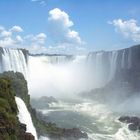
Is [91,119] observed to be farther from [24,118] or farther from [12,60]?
[12,60]

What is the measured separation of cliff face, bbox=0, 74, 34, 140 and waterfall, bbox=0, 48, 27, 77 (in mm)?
42799

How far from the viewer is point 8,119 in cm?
2881

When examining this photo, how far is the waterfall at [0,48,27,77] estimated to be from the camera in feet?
250

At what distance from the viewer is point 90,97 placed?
83.6 meters

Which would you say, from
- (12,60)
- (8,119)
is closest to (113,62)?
(12,60)

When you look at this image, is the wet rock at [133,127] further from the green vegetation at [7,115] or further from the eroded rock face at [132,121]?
the green vegetation at [7,115]

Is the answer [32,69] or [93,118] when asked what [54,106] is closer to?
[93,118]

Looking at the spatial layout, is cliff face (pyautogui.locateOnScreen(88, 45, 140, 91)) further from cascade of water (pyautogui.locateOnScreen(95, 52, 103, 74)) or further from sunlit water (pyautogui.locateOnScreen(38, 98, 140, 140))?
sunlit water (pyautogui.locateOnScreen(38, 98, 140, 140))

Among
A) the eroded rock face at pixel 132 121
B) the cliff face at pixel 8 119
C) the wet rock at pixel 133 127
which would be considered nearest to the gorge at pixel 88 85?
the wet rock at pixel 133 127

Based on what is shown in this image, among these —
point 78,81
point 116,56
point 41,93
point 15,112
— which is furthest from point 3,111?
point 78,81

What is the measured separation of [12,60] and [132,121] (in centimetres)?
3154

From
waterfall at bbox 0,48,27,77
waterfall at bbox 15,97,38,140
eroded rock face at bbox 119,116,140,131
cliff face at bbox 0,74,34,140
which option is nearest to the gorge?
waterfall at bbox 0,48,27,77

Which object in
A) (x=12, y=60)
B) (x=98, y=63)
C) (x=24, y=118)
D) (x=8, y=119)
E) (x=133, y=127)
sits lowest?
(x=133, y=127)

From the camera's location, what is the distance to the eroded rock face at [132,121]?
5341 cm
